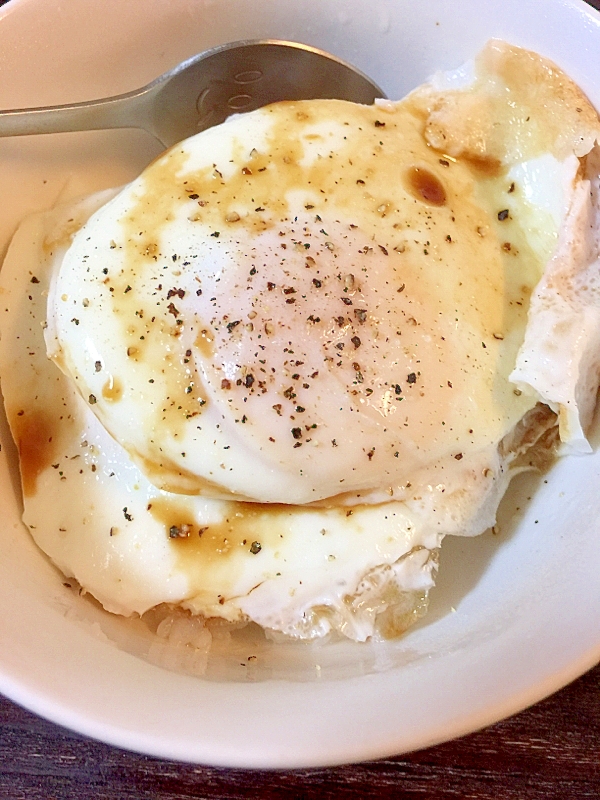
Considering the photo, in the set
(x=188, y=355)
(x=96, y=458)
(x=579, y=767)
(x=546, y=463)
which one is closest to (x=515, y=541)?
(x=546, y=463)

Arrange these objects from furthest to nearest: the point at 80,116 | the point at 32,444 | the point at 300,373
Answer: the point at 80,116 → the point at 32,444 → the point at 300,373

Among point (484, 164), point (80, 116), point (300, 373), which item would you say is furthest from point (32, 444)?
point (484, 164)

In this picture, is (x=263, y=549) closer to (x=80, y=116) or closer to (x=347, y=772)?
(x=347, y=772)

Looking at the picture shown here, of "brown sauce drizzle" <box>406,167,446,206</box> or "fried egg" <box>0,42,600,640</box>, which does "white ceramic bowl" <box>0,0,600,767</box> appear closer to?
"fried egg" <box>0,42,600,640</box>

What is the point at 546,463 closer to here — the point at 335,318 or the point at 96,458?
the point at 335,318

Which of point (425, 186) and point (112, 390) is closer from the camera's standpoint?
point (112, 390)
